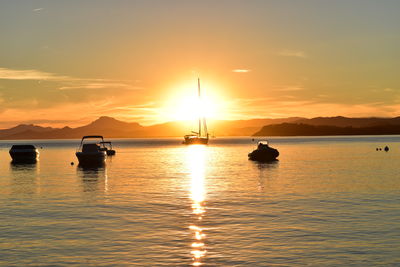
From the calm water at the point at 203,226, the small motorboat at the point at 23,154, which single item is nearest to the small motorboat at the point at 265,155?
the small motorboat at the point at 23,154

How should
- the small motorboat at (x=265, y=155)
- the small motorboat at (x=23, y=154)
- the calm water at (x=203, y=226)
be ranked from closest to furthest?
the calm water at (x=203, y=226), the small motorboat at (x=265, y=155), the small motorboat at (x=23, y=154)

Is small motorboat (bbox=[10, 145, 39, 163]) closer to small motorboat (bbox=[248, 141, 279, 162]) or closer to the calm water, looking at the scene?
small motorboat (bbox=[248, 141, 279, 162])

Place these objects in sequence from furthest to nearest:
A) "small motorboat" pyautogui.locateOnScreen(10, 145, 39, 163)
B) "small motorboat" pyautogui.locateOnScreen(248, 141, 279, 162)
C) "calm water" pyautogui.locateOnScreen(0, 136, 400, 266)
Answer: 1. "small motorboat" pyautogui.locateOnScreen(10, 145, 39, 163)
2. "small motorboat" pyautogui.locateOnScreen(248, 141, 279, 162)
3. "calm water" pyautogui.locateOnScreen(0, 136, 400, 266)

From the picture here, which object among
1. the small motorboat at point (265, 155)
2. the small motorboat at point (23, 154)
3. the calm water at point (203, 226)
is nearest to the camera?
the calm water at point (203, 226)

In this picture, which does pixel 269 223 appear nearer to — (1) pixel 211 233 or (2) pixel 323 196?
(1) pixel 211 233

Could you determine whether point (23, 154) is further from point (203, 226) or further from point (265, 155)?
point (203, 226)

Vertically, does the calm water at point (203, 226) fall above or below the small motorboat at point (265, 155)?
below

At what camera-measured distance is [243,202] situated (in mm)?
35281

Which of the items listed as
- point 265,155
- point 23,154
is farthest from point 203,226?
point 23,154

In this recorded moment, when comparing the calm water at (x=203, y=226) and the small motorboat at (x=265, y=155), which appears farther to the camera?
the small motorboat at (x=265, y=155)

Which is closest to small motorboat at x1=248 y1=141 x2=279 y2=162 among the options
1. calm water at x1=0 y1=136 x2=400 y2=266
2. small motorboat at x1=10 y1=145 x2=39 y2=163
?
small motorboat at x1=10 y1=145 x2=39 y2=163

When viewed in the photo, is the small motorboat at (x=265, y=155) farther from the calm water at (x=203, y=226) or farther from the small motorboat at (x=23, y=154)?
the calm water at (x=203, y=226)

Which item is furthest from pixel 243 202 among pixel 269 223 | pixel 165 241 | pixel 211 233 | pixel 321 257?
pixel 321 257

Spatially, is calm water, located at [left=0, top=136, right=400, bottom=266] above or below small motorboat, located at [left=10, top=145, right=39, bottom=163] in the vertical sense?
below
